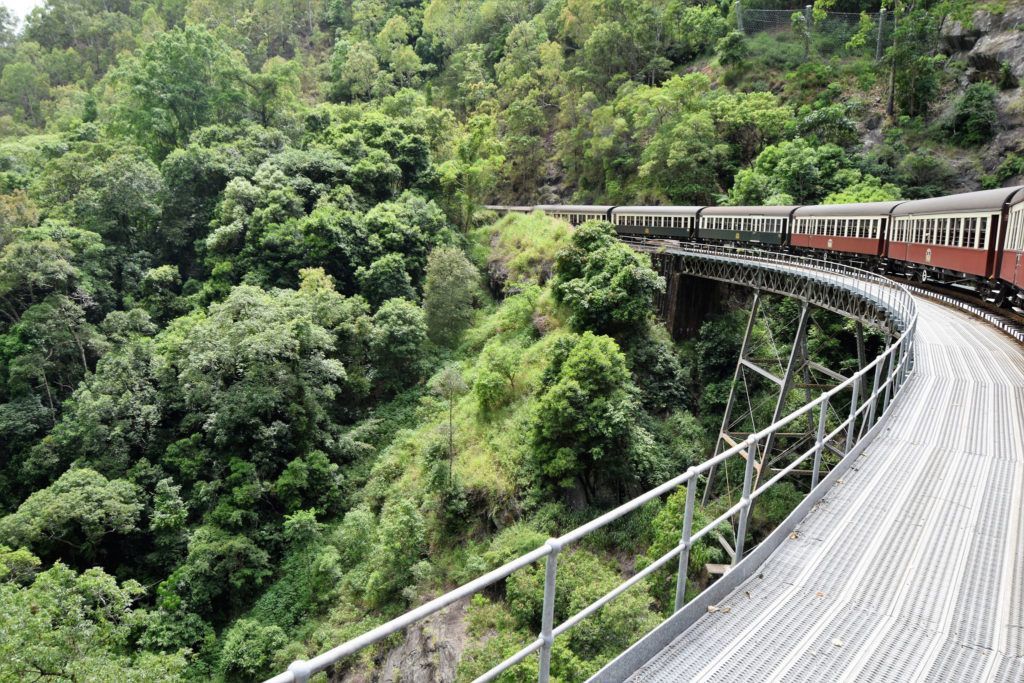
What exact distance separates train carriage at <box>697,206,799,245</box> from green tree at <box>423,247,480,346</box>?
10767 mm

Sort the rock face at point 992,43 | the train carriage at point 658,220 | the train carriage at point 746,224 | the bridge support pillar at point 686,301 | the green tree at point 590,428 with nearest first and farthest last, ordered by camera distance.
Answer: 1. the green tree at point 590,428
2. the train carriage at point 746,224
3. the bridge support pillar at point 686,301
4. the train carriage at point 658,220
5. the rock face at point 992,43

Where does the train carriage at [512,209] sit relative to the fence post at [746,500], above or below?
above

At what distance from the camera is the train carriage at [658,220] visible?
2855 centimetres

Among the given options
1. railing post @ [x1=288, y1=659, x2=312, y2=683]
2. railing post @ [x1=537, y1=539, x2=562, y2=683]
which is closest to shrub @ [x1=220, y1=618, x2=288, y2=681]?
railing post @ [x1=537, y1=539, x2=562, y2=683]

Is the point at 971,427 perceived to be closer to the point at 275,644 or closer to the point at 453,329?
the point at 275,644

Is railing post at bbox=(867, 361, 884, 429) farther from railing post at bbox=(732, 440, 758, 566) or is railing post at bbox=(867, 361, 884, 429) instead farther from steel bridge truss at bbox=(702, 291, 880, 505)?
steel bridge truss at bbox=(702, 291, 880, 505)

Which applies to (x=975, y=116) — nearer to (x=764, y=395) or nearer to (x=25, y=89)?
(x=764, y=395)

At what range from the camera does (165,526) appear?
1892 centimetres

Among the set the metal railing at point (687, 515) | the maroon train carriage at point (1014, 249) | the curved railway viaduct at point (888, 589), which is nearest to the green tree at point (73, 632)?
the metal railing at point (687, 515)

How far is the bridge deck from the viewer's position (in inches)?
131

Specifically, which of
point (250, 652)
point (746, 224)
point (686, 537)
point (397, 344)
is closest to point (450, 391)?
point (397, 344)

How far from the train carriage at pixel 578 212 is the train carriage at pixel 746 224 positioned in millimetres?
6289

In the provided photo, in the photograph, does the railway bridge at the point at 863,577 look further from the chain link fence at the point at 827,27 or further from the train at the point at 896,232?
the chain link fence at the point at 827,27

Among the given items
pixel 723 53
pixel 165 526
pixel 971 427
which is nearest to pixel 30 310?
pixel 165 526
